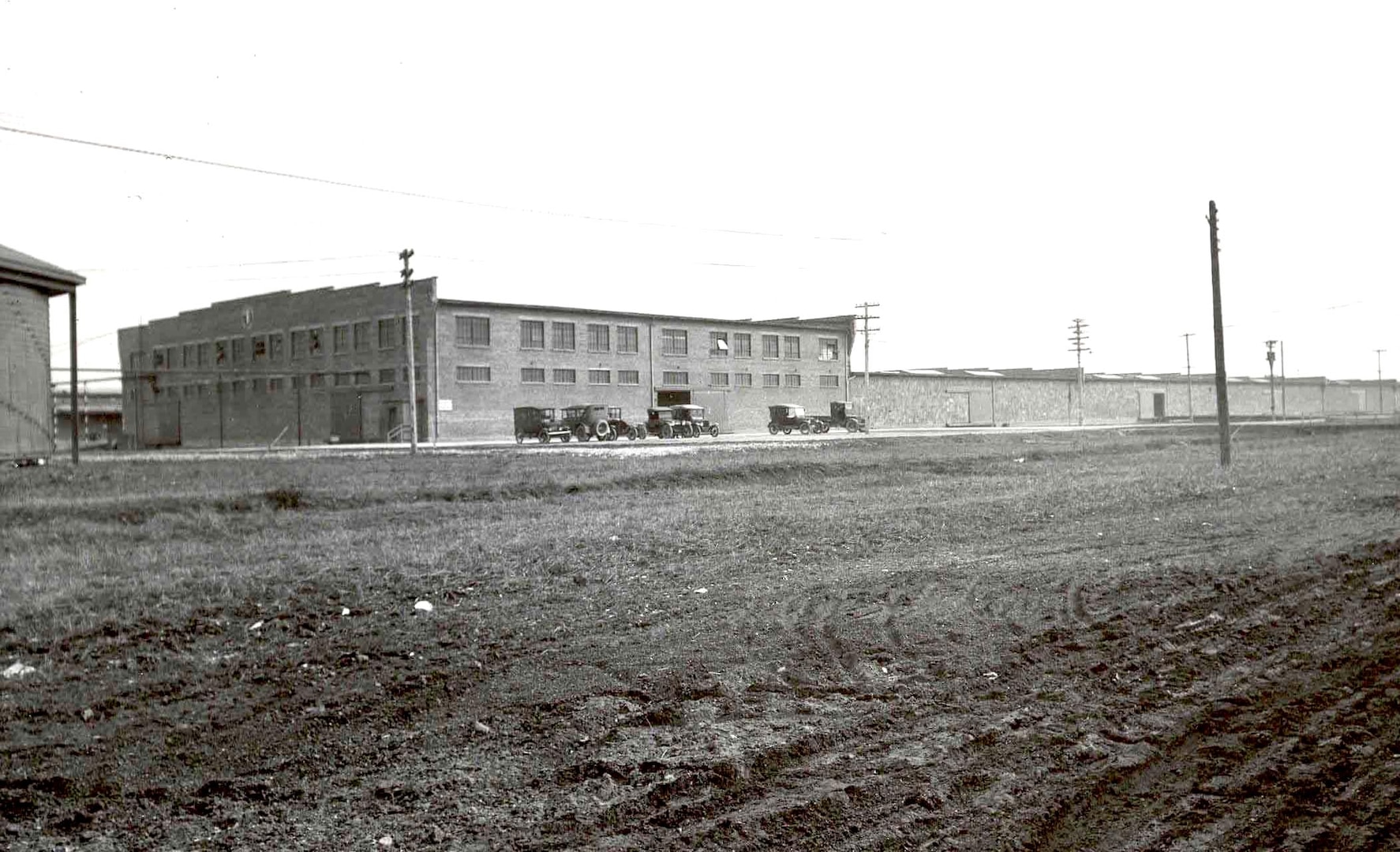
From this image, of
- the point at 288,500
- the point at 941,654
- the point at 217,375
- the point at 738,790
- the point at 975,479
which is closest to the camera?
the point at 738,790

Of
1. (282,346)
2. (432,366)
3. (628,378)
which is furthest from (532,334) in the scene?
(282,346)

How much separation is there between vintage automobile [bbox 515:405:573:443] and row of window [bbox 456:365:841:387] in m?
7.19

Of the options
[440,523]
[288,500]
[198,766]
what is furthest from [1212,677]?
[288,500]

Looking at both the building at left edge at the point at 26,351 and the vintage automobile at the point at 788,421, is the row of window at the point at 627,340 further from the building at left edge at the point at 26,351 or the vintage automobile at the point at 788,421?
the building at left edge at the point at 26,351

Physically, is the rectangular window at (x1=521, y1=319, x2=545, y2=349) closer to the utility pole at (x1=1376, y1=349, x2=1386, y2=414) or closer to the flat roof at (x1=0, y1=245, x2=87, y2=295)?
the flat roof at (x1=0, y1=245, x2=87, y2=295)

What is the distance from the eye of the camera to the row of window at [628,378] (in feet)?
178

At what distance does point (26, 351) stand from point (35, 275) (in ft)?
6.40

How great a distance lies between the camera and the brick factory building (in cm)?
5397

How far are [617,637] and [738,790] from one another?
312 centimetres

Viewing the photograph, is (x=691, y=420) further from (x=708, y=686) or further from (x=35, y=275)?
(x=708, y=686)

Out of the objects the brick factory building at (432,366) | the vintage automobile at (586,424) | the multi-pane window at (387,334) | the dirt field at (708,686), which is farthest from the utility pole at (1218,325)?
the multi-pane window at (387,334)

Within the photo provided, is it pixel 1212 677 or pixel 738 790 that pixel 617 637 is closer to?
pixel 738 790

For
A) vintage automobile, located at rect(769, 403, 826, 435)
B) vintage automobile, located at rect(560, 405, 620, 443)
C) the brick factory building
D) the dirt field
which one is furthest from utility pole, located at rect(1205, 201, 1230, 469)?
the brick factory building

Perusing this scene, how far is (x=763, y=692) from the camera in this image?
6.11 metres
